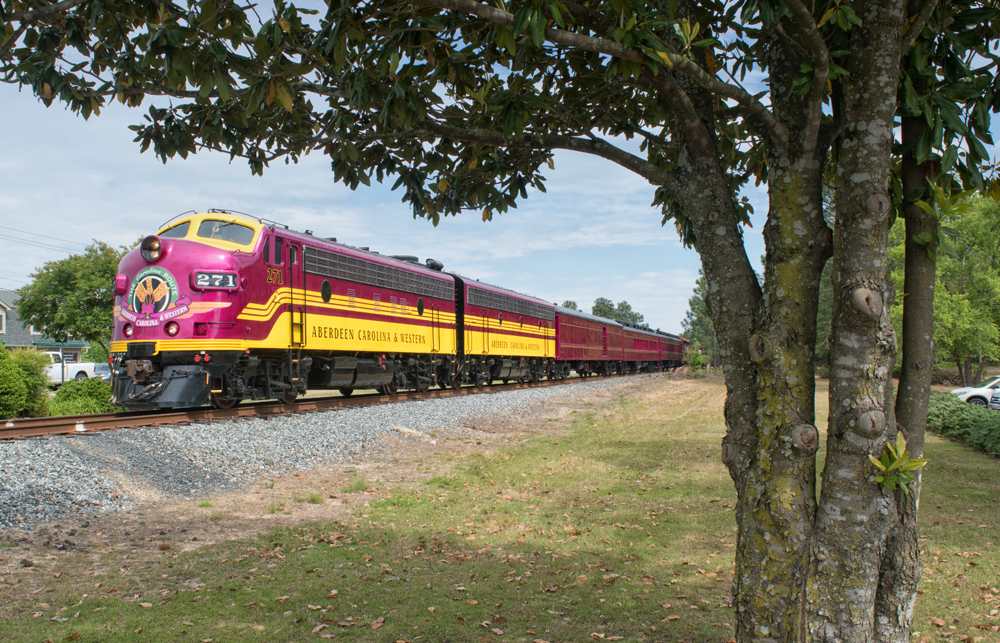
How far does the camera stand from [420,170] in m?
4.95

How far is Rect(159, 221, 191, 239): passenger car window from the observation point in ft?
40.5

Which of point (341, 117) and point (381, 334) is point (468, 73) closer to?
point (341, 117)

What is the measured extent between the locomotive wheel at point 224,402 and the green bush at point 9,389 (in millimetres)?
5415

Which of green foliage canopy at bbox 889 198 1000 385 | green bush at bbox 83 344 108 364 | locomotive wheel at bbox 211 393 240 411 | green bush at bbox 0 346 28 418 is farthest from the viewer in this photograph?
green bush at bbox 83 344 108 364

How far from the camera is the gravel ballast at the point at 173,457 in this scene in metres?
6.93

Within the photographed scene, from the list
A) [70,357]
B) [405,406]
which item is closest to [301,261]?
[405,406]

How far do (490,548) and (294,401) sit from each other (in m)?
9.51

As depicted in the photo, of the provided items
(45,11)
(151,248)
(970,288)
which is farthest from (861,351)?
(970,288)

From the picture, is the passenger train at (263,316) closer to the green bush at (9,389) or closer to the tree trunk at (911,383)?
the green bush at (9,389)

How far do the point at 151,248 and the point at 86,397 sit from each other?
7.05 m

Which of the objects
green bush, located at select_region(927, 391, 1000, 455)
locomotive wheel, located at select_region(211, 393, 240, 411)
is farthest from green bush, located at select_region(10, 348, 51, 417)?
green bush, located at select_region(927, 391, 1000, 455)

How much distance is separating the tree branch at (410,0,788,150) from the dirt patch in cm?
508

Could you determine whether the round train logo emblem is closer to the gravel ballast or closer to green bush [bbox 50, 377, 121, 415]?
the gravel ballast

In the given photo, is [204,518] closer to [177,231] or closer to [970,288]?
[177,231]
